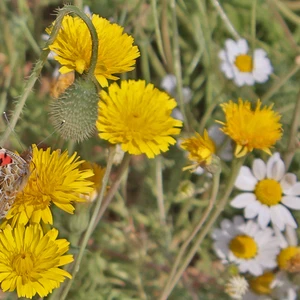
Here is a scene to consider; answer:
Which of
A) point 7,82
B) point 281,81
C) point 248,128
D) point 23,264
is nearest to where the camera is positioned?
point 23,264

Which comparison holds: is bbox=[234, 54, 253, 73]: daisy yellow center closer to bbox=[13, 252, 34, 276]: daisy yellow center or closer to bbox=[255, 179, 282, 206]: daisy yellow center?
bbox=[255, 179, 282, 206]: daisy yellow center

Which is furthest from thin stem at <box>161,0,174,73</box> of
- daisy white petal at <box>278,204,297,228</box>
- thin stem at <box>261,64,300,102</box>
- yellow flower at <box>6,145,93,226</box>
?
yellow flower at <box>6,145,93,226</box>

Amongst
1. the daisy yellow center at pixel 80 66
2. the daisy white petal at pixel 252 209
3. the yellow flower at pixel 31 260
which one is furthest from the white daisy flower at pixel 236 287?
the daisy yellow center at pixel 80 66

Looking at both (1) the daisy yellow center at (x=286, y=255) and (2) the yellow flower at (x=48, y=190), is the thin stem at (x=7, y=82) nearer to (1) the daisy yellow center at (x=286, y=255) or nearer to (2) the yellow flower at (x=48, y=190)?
(2) the yellow flower at (x=48, y=190)

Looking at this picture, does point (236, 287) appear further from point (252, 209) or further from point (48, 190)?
point (48, 190)

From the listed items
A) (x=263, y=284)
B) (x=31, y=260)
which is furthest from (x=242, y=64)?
(x=31, y=260)

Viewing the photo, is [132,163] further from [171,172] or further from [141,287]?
[141,287]

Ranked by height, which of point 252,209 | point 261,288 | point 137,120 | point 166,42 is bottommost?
point 261,288
